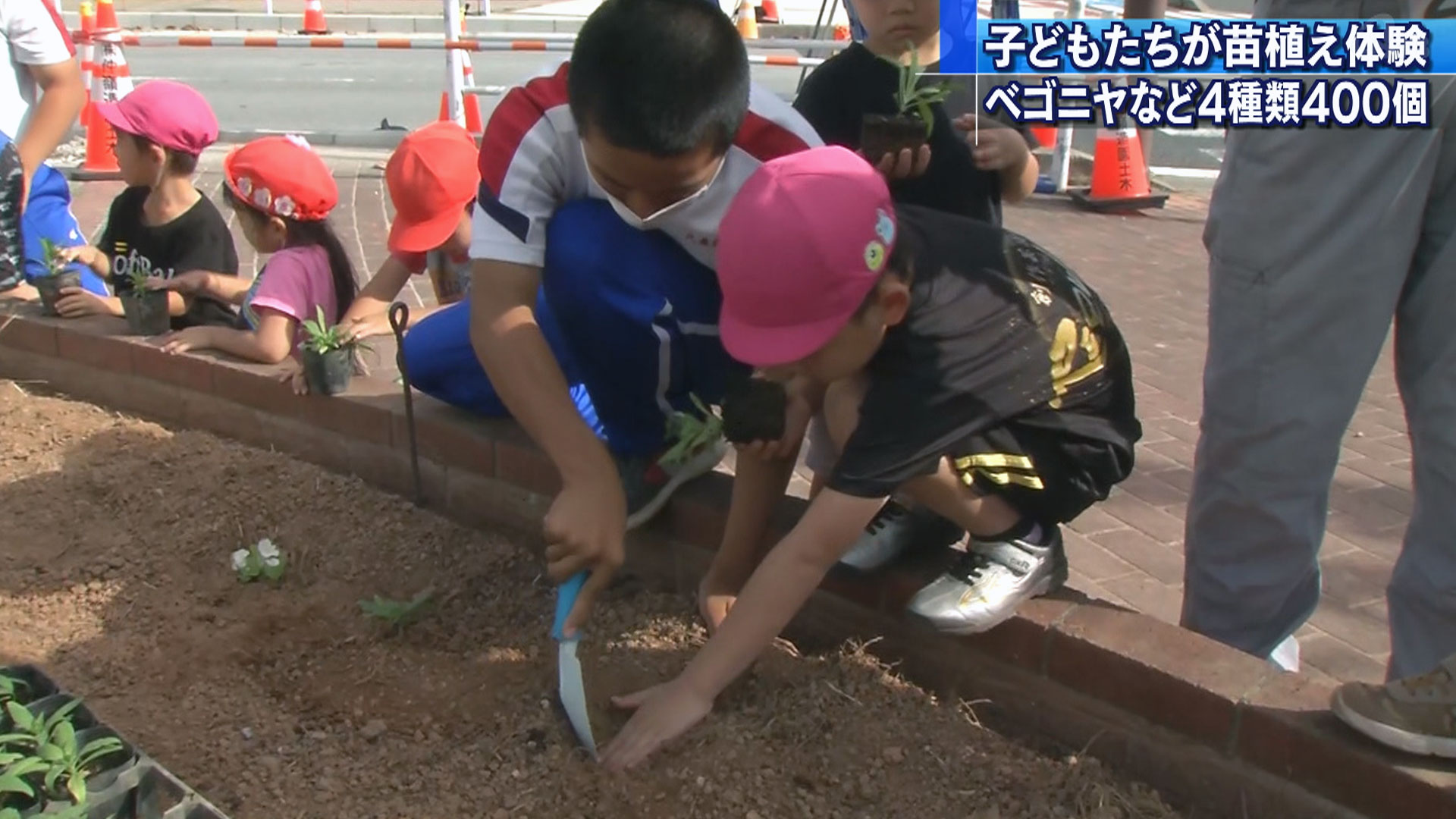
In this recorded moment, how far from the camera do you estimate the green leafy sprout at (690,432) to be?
7.89 feet

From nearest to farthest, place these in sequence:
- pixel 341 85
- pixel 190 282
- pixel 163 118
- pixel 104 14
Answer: pixel 190 282, pixel 163 118, pixel 104 14, pixel 341 85

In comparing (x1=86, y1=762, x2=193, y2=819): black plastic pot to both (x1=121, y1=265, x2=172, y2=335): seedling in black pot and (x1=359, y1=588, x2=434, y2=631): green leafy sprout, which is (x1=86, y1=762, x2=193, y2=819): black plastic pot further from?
(x1=121, y1=265, x2=172, y2=335): seedling in black pot

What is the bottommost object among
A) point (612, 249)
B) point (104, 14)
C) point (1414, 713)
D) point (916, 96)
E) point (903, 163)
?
point (1414, 713)

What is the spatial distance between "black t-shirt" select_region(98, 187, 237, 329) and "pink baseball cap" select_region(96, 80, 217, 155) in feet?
0.61

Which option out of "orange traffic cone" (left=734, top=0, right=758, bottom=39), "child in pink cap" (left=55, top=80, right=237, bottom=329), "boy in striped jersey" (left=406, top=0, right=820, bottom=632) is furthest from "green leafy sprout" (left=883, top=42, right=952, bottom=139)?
"orange traffic cone" (left=734, top=0, right=758, bottom=39)

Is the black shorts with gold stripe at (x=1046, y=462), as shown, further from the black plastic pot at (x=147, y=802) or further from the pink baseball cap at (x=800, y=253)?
the black plastic pot at (x=147, y=802)

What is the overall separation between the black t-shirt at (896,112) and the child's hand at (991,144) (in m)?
0.02

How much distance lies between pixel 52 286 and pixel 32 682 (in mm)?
1982

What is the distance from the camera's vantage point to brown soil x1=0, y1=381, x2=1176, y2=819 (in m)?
1.99

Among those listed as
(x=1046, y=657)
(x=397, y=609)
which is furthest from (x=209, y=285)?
(x=1046, y=657)

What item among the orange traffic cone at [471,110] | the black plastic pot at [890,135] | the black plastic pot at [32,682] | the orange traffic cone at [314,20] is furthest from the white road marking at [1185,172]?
the orange traffic cone at [314,20]

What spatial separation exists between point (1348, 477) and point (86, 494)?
3104mm

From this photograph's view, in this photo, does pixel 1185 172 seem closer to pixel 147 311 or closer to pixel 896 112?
pixel 896 112

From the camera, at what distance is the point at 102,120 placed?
22.0ft
